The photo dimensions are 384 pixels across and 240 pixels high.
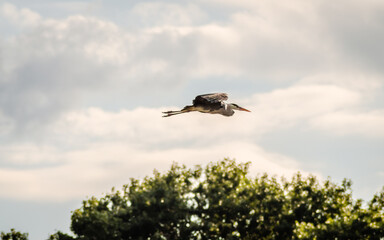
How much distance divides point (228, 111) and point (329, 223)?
13.1m

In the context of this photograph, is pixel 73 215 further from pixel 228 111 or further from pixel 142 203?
pixel 228 111

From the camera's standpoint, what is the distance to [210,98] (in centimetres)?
1546

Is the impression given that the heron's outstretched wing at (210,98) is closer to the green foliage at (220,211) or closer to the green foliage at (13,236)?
the green foliage at (220,211)

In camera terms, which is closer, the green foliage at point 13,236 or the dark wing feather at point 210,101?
the dark wing feather at point 210,101

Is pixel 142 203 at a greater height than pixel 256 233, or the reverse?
pixel 142 203

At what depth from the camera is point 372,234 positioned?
2739cm

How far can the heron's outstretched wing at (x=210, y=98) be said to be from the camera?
50.0 ft

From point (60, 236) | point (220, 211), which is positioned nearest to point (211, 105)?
point (220, 211)

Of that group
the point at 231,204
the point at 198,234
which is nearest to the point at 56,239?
the point at 198,234

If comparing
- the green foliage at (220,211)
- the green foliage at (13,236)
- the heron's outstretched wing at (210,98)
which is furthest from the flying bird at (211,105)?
the green foliage at (13,236)

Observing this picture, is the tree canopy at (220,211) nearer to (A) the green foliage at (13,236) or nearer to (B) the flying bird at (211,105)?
(A) the green foliage at (13,236)

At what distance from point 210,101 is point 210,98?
0.38 ft

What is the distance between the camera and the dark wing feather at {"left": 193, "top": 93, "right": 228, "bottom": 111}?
50.1 feet

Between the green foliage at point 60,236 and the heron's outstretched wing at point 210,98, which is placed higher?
the heron's outstretched wing at point 210,98
